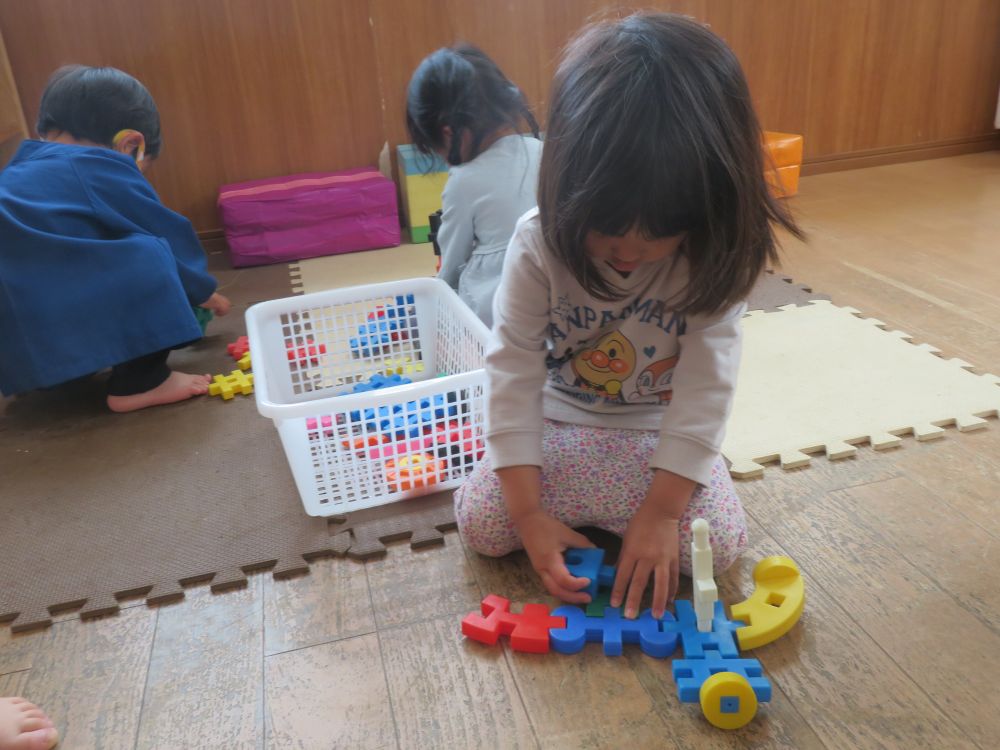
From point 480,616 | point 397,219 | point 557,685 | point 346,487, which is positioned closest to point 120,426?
point 346,487

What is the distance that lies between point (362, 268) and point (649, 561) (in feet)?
4.66

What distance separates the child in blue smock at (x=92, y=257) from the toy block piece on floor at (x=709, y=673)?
3.26 feet

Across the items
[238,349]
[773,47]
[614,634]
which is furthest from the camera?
[773,47]

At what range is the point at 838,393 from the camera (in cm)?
130

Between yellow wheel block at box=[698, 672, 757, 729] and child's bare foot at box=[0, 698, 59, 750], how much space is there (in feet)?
1.88

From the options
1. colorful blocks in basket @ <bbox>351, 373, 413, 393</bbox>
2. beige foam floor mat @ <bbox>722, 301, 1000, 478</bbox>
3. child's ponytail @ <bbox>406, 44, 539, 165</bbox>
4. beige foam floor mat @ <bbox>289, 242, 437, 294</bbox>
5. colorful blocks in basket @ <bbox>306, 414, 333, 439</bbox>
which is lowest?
beige foam floor mat @ <bbox>289, 242, 437, 294</bbox>

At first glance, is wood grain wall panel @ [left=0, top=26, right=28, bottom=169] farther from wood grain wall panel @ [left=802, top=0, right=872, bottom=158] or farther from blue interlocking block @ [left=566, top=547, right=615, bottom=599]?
wood grain wall panel @ [left=802, top=0, right=872, bottom=158]

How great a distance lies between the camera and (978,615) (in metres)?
0.84

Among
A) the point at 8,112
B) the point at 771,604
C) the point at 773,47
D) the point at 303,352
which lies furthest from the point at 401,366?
the point at 773,47

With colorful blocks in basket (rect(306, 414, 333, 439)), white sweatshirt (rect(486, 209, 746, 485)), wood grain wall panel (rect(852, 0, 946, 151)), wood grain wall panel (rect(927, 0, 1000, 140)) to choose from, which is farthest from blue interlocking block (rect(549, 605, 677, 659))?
wood grain wall panel (rect(927, 0, 1000, 140))

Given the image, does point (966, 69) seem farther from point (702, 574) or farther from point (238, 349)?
point (702, 574)

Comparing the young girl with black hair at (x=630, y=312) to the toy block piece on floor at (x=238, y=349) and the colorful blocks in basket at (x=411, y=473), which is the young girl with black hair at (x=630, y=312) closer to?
the colorful blocks in basket at (x=411, y=473)

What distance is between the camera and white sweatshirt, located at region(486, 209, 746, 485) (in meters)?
0.86

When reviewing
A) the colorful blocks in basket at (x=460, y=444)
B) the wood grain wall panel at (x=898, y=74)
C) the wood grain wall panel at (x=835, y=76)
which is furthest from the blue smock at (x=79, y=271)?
the wood grain wall panel at (x=898, y=74)
